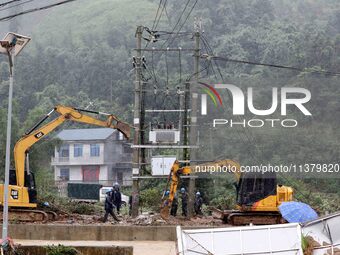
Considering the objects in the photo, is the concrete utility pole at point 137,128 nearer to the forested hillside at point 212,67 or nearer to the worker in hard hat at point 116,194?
the worker in hard hat at point 116,194

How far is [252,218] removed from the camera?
2531 centimetres

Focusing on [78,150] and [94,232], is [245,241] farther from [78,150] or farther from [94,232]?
[78,150]

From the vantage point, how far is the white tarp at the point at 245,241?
1588 cm

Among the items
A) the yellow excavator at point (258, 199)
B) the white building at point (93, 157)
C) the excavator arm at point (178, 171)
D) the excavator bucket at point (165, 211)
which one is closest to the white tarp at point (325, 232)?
the yellow excavator at point (258, 199)

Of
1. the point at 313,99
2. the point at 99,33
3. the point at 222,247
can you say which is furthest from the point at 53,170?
the point at 99,33

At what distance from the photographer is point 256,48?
92562mm

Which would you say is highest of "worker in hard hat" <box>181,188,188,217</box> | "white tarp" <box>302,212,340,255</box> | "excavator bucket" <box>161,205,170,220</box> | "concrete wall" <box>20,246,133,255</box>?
"worker in hard hat" <box>181,188,188,217</box>

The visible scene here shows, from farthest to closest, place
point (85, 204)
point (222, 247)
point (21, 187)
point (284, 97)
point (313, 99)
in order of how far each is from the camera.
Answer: point (313, 99), point (85, 204), point (284, 97), point (21, 187), point (222, 247)

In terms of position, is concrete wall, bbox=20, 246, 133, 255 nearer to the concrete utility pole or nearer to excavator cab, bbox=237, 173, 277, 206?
excavator cab, bbox=237, 173, 277, 206

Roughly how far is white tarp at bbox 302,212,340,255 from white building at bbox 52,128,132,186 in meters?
49.7

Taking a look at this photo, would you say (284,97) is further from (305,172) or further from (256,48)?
(256,48)

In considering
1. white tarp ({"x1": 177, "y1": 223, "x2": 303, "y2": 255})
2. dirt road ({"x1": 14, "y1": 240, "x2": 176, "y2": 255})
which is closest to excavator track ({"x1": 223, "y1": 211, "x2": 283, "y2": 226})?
dirt road ({"x1": 14, "y1": 240, "x2": 176, "y2": 255})

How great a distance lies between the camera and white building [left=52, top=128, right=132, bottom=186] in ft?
220

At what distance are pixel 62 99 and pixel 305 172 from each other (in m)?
53.7
